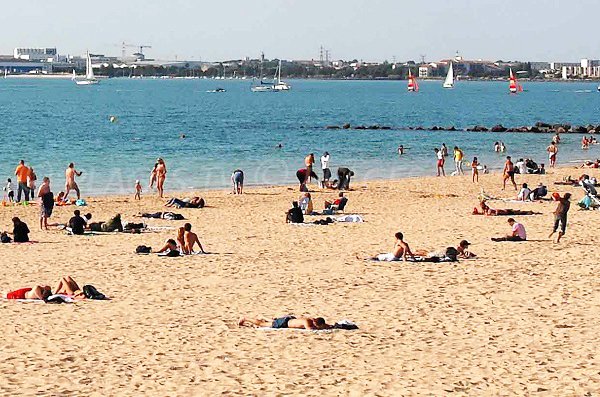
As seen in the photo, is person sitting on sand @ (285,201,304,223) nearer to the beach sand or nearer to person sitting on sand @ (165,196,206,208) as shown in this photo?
the beach sand

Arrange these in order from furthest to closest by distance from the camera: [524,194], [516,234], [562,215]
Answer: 1. [524,194]
2. [516,234]
3. [562,215]

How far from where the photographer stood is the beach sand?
11312 mm

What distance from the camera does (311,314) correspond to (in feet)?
48.2

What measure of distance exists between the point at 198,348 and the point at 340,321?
2.30 metres

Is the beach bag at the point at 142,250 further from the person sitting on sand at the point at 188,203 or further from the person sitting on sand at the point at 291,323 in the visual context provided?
the person sitting on sand at the point at 188,203

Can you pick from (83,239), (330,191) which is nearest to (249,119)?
(330,191)

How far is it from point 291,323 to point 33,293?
14.1ft

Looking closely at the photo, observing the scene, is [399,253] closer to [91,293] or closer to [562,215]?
[562,215]

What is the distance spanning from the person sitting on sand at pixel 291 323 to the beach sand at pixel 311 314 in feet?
0.65

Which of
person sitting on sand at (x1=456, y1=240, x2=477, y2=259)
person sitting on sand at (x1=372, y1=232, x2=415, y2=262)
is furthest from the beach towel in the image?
person sitting on sand at (x1=372, y1=232, x2=415, y2=262)

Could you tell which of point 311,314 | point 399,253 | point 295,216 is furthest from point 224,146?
point 311,314

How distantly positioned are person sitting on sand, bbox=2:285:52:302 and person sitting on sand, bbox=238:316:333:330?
3.40 meters

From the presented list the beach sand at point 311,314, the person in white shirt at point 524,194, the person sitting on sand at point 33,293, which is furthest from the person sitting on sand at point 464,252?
the person in white shirt at point 524,194

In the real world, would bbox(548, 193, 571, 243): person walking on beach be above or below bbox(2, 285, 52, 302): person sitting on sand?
above
